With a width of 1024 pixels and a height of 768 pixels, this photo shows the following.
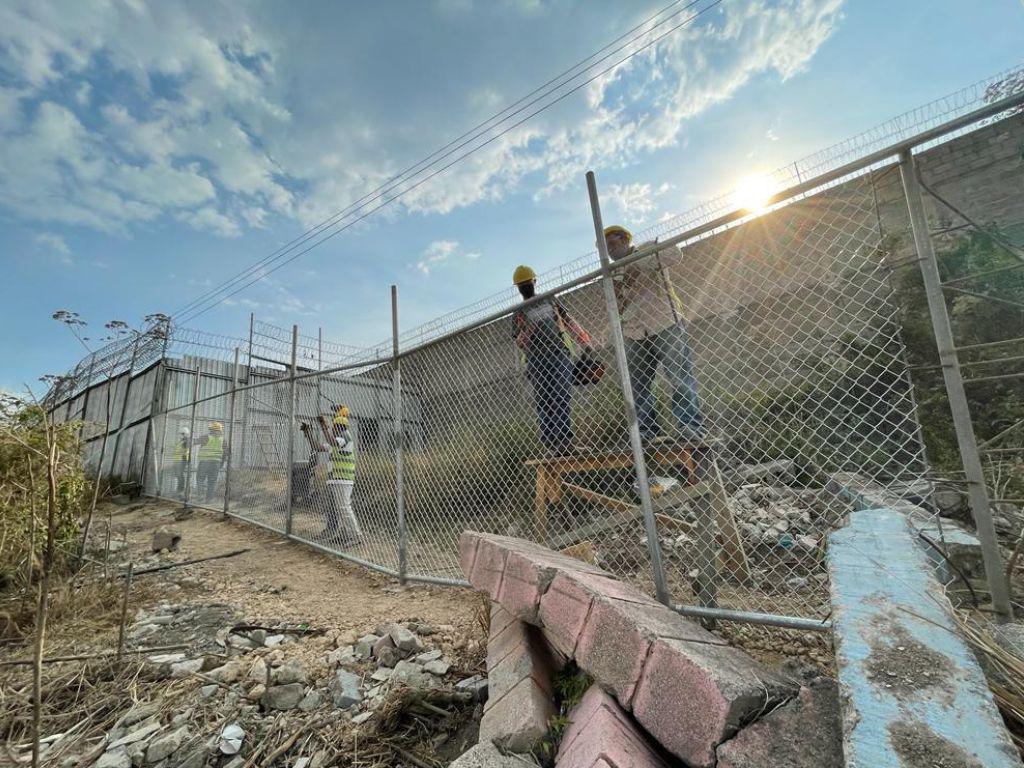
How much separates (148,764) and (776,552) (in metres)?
3.79

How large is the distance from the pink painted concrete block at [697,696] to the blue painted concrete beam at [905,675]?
0.25m

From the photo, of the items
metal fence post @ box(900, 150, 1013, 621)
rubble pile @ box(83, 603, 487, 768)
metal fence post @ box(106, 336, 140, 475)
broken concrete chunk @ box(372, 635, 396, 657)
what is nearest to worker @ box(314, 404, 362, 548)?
rubble pile @ box(83, 603, 487, 768)

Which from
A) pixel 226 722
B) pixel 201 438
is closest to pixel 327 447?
pixel 226 722

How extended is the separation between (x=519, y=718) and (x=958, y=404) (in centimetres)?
210

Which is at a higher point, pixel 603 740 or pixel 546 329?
pixel 546 329

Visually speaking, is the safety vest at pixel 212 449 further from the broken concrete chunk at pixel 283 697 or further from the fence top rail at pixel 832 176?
the fence top rail at pixel 832 176

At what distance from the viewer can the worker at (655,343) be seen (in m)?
2.86

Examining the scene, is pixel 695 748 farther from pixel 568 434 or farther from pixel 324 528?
pixel 324 528

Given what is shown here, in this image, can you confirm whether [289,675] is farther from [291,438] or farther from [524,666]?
[291,438]

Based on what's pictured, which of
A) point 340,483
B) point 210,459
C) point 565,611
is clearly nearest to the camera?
point 565,611

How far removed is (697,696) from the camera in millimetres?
1242

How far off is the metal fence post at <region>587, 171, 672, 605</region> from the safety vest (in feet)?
27.1

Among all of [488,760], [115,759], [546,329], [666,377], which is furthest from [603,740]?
[546,329]

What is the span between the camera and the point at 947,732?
3.00ft
